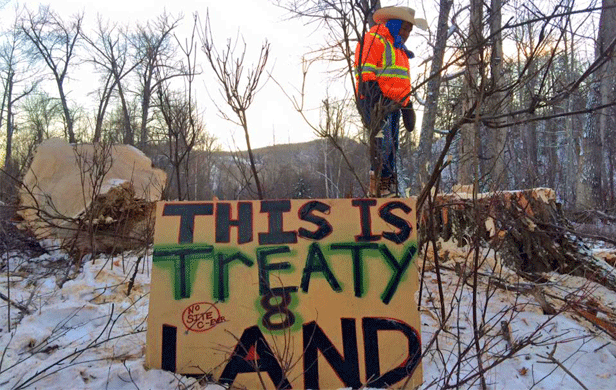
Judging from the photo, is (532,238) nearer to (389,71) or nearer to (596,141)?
(389,71)

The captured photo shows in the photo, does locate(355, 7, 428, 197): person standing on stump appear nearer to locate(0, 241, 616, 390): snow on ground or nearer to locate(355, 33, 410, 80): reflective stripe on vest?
locate(355, 33, 410, 80): reflective stripe on vest

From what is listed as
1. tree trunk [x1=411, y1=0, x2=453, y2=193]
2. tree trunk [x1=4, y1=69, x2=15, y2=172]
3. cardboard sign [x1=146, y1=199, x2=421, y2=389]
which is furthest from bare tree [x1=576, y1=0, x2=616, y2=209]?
tree trunk [x1=4, y1=69, x2=15, y2=172]

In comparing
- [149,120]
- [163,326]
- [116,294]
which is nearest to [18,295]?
[116,294]

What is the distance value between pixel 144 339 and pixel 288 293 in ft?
2.85

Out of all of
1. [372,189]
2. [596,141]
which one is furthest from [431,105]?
[596,141]

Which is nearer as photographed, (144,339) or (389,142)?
(144,339)

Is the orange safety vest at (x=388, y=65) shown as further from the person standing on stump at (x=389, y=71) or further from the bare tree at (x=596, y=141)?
the bare tree at (x=596, y=141)

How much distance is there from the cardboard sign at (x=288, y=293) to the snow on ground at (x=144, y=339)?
0.16 metres

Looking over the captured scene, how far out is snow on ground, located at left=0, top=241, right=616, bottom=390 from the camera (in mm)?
1840

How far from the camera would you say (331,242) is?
204 cm

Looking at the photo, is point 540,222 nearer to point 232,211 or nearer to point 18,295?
point 232,211

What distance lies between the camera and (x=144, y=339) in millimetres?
2242

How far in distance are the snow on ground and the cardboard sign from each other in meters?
0.16

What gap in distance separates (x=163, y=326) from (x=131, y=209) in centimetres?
314
